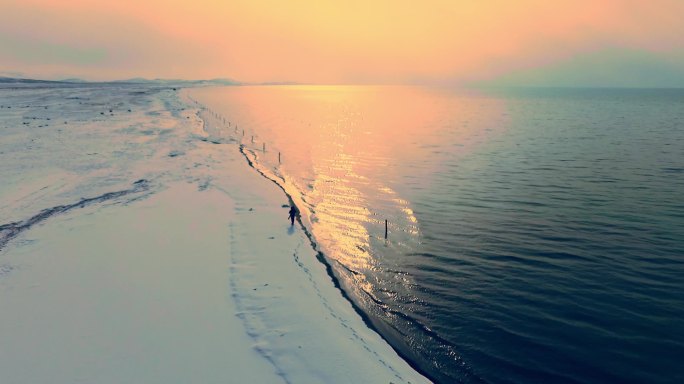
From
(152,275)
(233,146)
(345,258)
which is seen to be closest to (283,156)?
(233,146)

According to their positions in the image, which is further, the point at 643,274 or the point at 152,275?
the point at 643,274

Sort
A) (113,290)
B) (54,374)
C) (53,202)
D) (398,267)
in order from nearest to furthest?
1. (54,374)
2. (113,290)
3. (398,267)
4. (53,202)

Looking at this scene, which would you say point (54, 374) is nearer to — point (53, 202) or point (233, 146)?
point (53, 202)

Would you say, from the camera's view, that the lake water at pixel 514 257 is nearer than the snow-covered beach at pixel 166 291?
No

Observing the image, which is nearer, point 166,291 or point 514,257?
point 166,291

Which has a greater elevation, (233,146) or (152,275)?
(233,146)

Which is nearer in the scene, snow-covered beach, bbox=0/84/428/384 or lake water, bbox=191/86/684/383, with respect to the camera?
snow-covered beach, bbox=0/84/428/384

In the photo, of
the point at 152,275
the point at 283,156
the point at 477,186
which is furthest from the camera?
the point at 283,156

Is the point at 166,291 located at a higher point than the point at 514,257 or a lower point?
lower
